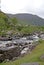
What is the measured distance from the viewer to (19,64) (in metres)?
21.7

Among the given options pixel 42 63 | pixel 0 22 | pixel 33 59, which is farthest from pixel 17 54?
pixel 0 22

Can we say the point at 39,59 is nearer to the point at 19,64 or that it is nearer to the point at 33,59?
the point at 33,59

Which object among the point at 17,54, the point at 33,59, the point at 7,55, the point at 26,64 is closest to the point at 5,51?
the point at 7,55

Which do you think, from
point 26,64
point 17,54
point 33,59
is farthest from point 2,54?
point 26,64

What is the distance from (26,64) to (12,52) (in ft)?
38.1

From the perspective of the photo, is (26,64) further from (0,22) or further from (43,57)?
(0,22)

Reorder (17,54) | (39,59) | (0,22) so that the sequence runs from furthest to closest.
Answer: (0,22), (17,54), (39,59)

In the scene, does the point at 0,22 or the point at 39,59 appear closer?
the point at 39,59

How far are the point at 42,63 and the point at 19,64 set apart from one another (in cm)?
232

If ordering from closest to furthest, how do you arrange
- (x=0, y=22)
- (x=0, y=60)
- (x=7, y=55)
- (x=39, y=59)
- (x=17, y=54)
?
(x=39, y=59) → (x=0, y=60) → (x=7, y=55) → (x=17, y=54) → (x=0, y=22)

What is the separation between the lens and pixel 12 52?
106 feet

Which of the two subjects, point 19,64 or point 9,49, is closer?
point 19,64

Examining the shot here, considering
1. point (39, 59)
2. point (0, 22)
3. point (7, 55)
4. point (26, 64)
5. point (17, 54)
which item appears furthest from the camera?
A: point (0, 22)

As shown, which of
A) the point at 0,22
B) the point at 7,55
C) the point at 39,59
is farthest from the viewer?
the point at 0,22
